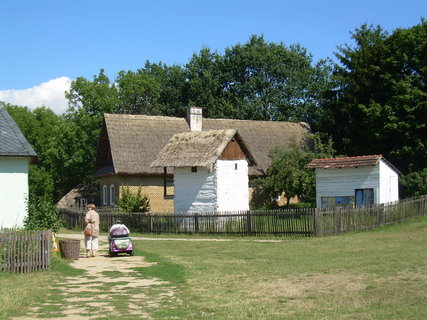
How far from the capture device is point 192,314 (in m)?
11.2

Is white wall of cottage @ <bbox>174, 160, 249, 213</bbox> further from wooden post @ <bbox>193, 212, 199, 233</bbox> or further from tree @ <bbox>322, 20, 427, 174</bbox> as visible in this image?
tree @ <bbox>322, 20, 427, 174</bbox>

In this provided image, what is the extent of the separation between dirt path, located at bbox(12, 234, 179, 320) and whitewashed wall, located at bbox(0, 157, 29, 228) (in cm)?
567

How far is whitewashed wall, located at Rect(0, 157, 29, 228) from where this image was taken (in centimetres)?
2295

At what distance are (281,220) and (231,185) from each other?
7.70 meters

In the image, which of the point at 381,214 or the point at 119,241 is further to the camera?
the point at 381,214

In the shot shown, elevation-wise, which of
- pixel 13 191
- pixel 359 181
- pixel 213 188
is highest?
pixel 359 181

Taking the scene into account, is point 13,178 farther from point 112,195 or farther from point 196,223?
point 112,195

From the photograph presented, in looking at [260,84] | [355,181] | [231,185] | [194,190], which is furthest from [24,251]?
[260,84]

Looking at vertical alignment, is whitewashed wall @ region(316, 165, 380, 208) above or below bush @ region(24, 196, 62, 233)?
above

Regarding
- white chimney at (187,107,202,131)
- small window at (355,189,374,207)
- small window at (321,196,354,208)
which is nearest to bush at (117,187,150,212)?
white chimney at (187,107,202,131)

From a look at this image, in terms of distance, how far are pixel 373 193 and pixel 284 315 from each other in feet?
79.9

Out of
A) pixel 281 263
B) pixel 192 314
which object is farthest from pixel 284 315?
pixel 281 263

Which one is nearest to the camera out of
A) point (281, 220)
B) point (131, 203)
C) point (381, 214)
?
point (281, 220)

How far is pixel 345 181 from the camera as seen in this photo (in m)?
34.9
